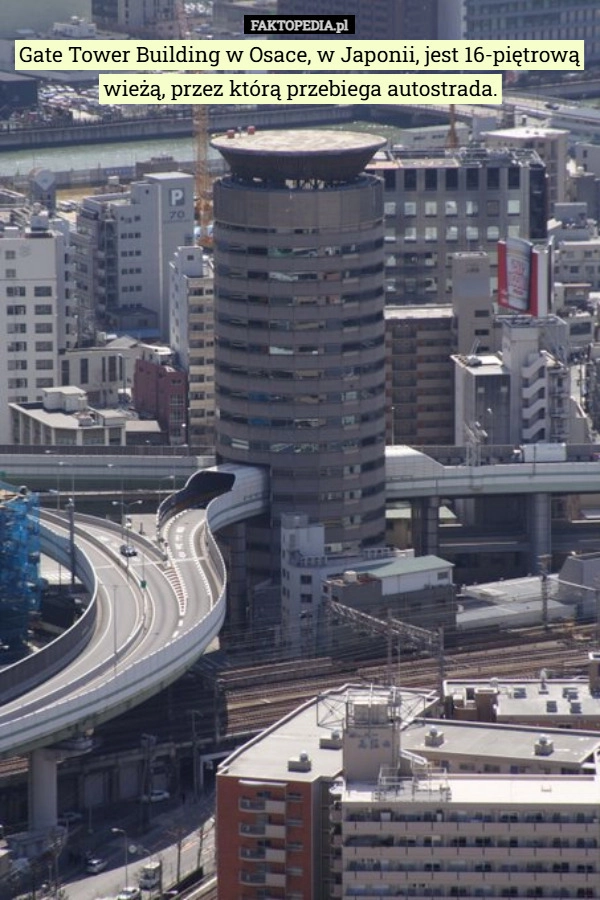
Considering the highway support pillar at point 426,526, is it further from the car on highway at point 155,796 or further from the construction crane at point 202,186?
the construction crane at point 202,186

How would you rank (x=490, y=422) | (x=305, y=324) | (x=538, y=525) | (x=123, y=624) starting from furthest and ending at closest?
(x=490, y=422) < (x=538, y=525) < (x=305, y=324) < (x=123, y=624)

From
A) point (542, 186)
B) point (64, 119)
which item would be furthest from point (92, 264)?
point (64, 119)

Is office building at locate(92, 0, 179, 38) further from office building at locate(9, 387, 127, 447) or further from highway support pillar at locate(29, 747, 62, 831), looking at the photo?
highway support pillar at locate(29, 747, 62, 831)

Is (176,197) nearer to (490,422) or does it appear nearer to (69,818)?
(490,422)

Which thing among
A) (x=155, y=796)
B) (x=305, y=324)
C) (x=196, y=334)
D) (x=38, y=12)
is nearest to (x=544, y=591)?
(x=305, y=324)

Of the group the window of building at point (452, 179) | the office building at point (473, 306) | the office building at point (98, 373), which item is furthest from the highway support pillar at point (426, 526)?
the window of building at point (452, 179)

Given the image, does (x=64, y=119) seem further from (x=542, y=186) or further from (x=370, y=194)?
(x=370, y=194)

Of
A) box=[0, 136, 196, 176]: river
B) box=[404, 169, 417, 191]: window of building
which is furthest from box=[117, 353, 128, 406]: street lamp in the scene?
box=[0, 136, 196, 176]: river

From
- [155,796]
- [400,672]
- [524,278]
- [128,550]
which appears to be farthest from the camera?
[524,278]
